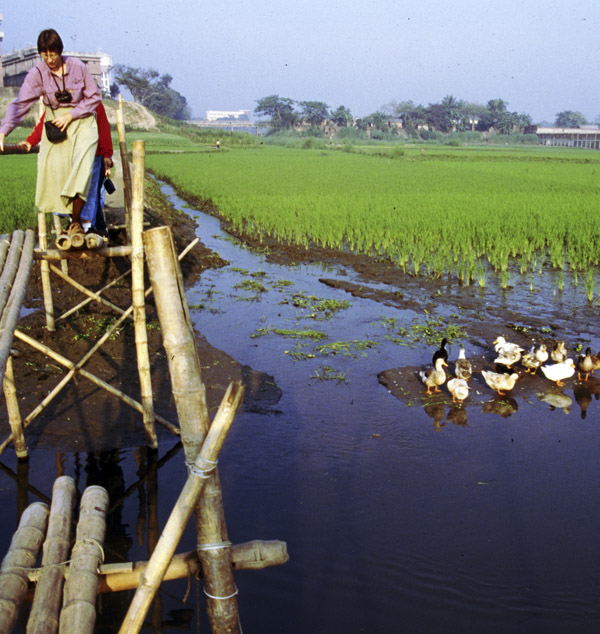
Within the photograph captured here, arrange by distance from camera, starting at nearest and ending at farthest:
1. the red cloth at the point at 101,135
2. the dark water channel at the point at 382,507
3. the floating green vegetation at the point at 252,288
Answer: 1. the dark water channel at the point at 382,507
2. the red cloth at the point at 101,135
3. the floating green vegetation at the point at 252,288

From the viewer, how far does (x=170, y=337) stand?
2801mm

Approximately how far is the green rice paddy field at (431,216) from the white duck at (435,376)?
406cm

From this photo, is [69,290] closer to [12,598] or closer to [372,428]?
[372,428]

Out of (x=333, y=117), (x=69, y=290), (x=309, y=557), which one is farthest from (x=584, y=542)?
(x=333, y=117)

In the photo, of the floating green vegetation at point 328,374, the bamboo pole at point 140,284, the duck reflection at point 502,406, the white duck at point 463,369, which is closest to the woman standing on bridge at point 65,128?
the bamboo pole at point 140,284

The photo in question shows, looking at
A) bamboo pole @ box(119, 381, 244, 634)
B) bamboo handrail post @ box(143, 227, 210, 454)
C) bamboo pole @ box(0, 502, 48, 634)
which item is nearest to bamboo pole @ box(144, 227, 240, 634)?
bamboo handrail post @ box(143, 227, 210, 454)

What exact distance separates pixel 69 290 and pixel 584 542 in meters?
6.68

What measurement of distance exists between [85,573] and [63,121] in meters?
2.99

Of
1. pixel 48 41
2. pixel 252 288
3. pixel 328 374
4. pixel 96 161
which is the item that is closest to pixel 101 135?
pixel 96 161

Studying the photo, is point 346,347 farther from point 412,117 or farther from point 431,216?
point 412,117

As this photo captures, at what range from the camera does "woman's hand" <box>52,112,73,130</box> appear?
14.5ft

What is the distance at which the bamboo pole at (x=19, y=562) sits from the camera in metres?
2.47

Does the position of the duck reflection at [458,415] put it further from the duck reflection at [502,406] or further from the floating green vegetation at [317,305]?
the floating green vegetation at [317,305]

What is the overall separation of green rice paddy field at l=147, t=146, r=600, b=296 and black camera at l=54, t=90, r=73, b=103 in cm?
660
